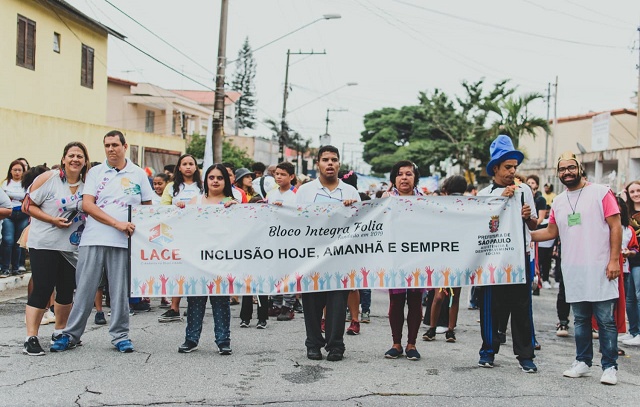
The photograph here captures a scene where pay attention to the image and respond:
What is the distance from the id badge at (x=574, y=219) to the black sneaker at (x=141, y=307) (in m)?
5.82

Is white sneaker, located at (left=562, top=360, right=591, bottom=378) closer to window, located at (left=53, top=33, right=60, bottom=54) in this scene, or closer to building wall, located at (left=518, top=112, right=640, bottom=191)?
building wall, located at (left=518, top=112, right=640, bottom=191)

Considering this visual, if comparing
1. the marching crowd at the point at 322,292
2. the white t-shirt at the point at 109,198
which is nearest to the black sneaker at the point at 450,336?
the marching crowd at the point at 322,292

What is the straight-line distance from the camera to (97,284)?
7312 millimetres

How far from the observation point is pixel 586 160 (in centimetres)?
3103

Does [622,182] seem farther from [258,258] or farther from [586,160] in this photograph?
[258,258]

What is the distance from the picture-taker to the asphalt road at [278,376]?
5.79 metres

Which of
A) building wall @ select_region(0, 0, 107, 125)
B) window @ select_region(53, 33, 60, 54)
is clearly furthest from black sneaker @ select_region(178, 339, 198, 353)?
window @ select_region(53, 33, 60, 54)

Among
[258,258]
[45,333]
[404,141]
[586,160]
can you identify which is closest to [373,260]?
[258,258]

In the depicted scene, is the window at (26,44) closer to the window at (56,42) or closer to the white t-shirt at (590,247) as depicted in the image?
the window at (56,42)

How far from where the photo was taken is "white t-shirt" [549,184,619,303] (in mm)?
6652

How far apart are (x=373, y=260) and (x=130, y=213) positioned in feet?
7.40

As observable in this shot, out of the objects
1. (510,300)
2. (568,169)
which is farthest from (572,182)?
(510,300)

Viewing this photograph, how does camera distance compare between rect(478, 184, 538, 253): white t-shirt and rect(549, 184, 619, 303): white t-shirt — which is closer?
rect(549, 184, 619, 303): white t-shirt

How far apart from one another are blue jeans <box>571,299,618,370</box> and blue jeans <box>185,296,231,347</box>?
10.0 feet
